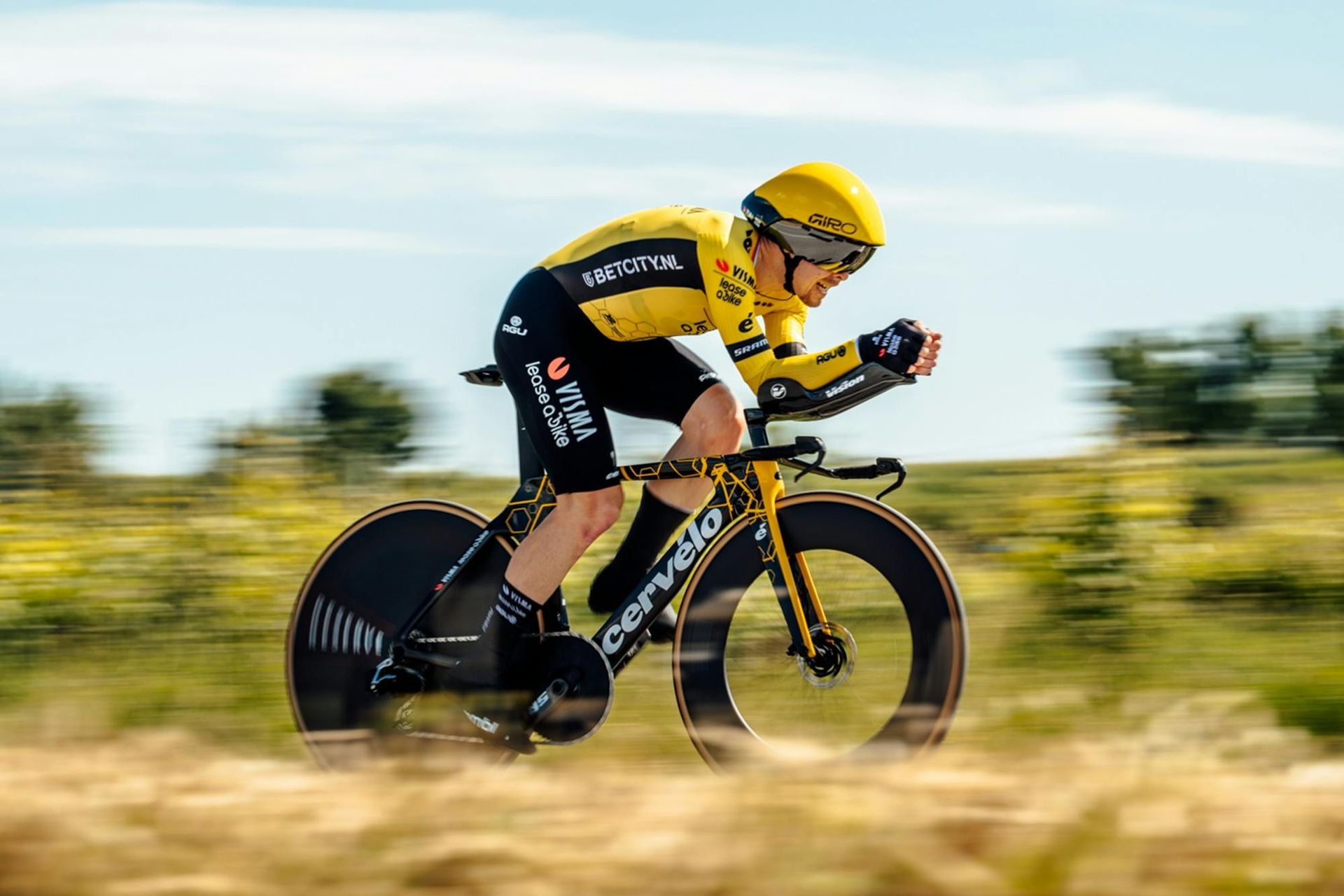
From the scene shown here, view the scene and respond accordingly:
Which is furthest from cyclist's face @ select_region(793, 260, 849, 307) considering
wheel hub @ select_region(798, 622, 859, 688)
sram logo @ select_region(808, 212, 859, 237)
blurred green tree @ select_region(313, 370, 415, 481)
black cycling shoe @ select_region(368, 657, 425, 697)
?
blurred green tree @ select_region(313, 370, 415, 481)

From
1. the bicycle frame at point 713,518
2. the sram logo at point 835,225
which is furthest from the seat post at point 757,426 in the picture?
the sram logo at point 835,225

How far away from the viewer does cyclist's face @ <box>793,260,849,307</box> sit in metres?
4.64

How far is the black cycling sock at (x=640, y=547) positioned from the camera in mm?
5062

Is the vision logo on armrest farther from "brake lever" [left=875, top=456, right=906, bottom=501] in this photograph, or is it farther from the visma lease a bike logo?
the visma lease a bike logo

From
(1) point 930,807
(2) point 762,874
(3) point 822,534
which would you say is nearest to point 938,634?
(3) point 822,534

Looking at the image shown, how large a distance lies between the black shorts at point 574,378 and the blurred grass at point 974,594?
962 millimetres

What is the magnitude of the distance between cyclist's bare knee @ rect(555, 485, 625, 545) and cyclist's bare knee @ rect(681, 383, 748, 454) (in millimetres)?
299

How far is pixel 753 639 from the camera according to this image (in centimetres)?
466

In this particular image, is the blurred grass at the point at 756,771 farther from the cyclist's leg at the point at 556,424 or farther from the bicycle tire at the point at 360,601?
the cyclist's leg at the point at 556,424

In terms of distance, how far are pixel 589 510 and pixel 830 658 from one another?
0.89 meters

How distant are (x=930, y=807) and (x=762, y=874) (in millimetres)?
434

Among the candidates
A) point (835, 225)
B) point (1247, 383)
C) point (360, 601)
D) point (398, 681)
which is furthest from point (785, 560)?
point (1247, 383)

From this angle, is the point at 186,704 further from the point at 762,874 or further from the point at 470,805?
the point at 762,874

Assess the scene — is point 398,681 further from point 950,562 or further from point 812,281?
point 950,562
